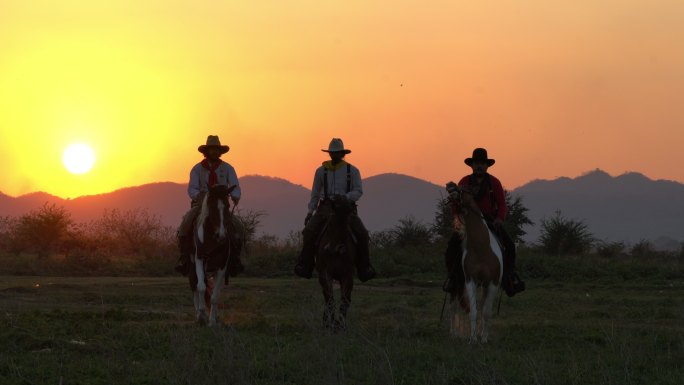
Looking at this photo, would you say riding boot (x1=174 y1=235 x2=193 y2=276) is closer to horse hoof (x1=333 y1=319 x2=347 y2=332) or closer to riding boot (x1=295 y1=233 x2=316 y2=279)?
riding boot (x1=295 y1=233 x2=316 y2=279)

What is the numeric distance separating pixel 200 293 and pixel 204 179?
1848mm

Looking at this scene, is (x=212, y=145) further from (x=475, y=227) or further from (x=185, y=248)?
(x=475, y=227)

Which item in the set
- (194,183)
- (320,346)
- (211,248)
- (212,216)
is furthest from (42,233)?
(320,346)

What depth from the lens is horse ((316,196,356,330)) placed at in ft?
47.4

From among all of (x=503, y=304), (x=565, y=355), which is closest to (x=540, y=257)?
(x=503, y=304)

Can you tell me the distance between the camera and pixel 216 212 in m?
15.4

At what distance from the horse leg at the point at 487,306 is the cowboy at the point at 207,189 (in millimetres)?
4074

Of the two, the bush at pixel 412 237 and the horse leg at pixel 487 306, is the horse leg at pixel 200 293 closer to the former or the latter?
the horse leg at pixel 487 306

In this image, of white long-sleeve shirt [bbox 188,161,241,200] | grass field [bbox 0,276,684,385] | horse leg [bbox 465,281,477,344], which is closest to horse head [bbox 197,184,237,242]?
white long-sleeve shirt [bbox 188,161,241,200]

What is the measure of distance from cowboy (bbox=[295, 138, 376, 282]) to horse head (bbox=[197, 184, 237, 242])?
1.25 m

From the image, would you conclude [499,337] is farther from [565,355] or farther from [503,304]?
[503,304]

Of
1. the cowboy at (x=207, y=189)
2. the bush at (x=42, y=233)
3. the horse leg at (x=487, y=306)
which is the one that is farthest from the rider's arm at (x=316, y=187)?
the bush at (x=42, y=233)

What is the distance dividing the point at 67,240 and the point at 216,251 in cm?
2822

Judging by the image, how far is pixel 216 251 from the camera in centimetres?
1559
